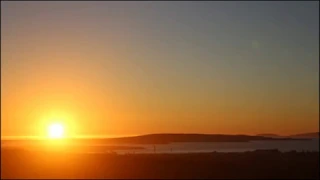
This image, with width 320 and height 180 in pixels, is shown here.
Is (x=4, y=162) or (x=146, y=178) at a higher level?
(x=4, y=162)

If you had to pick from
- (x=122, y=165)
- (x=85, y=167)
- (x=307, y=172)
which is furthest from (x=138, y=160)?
(x=307, y=172)

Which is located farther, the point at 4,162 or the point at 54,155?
the point at 54,155

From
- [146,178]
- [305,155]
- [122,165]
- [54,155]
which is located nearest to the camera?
[146,178]

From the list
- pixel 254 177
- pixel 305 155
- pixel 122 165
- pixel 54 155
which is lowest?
pixel 254 177

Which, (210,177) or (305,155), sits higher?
(305,155)

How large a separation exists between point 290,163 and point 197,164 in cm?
787

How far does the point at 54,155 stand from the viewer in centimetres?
3509

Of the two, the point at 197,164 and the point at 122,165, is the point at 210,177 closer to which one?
the point at 197,164

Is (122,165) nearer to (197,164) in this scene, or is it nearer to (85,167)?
(85,167)

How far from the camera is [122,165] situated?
107 ft

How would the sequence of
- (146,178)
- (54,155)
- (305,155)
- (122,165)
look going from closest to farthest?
(146,178) → (122,165) → (54,155) → (305,155)

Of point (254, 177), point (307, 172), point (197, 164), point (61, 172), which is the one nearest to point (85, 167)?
point (61, 172)

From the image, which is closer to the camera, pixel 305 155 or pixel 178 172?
pixel 178 172

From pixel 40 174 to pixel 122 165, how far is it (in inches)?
207
